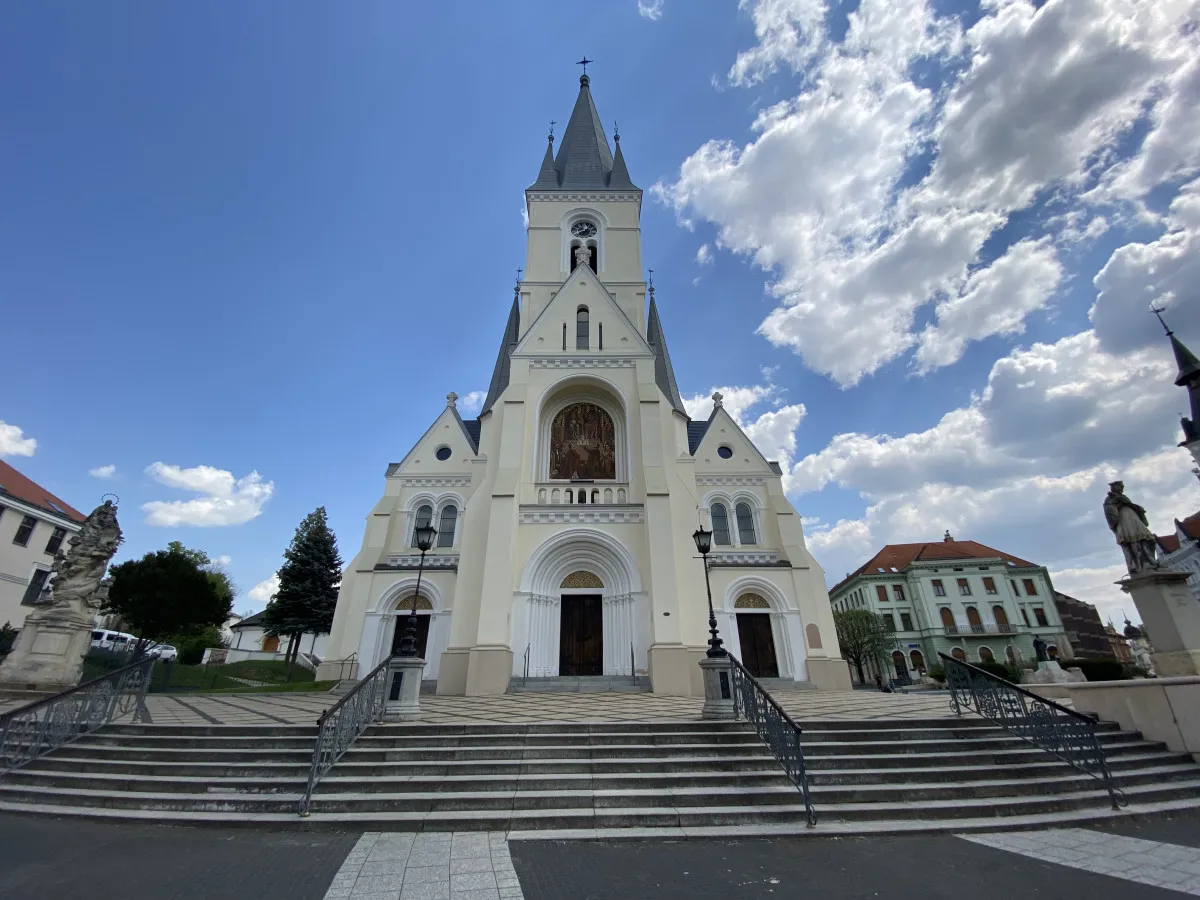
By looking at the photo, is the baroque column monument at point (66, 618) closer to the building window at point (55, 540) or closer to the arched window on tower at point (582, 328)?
the arched window on tower at point (582, 328)

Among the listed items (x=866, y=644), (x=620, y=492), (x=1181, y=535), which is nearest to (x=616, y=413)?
(x=620, y=492)

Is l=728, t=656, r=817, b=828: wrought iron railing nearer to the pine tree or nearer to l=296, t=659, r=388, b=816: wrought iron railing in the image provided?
l=296, t=659, r=388, b=816: wrought iron railing

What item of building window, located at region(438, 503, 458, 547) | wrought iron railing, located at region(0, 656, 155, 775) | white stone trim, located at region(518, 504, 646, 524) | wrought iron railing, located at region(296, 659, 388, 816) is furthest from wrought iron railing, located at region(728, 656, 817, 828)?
building window, located at region(438, 503, 458, 547)

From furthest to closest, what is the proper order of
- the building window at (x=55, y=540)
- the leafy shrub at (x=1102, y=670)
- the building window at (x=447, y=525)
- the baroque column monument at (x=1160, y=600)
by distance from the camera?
the building window at (x=55, y=540) < the building window at (x=447, y=525) < the leafy shrub at (x=1102, y=670) < the baroque column monument at (x=1160, y=600)

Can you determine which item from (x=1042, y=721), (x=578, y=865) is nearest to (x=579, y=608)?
(x=1042, y=721)

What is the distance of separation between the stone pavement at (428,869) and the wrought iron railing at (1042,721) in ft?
22.5

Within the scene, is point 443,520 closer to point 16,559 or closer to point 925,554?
point 16,559

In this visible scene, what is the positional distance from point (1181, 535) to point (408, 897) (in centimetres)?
6637

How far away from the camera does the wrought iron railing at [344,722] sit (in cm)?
597

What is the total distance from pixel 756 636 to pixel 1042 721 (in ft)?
43.0

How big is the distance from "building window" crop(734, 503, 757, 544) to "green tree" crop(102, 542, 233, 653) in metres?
29.2

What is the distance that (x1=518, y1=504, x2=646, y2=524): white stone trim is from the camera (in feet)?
59.3

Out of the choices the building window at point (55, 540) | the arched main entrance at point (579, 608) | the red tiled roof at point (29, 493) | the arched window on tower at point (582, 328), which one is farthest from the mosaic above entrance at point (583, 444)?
the building window at point (55, 540)

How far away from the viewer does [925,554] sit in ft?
162
